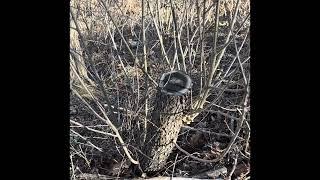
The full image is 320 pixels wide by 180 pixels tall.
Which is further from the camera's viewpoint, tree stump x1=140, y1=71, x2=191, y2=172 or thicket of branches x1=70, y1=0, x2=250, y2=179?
thicket of branches x1=70, y1=0, x2=250, y2=179

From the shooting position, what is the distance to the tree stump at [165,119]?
2.66 m

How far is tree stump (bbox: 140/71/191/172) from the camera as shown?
2662 mm

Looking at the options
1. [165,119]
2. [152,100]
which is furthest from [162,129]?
[152,100]

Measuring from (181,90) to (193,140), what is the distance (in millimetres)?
1140

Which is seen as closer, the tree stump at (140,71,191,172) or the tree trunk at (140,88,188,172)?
the tree stump at (140,71,191,172)

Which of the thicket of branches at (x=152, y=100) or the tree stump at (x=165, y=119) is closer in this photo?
the tree stump at (x=165, y=119)

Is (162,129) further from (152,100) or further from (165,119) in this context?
(152,100)

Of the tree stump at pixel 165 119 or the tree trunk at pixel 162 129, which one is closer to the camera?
the tree stump at pixel 165 119

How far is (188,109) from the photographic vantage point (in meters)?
2.99

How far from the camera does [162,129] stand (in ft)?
9.97
